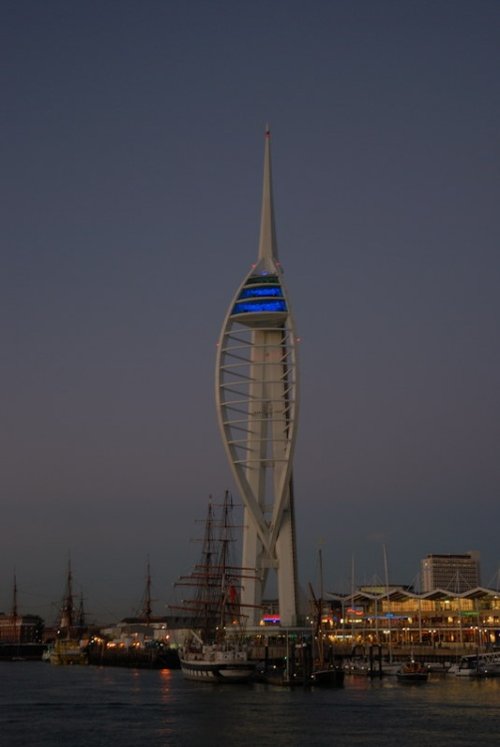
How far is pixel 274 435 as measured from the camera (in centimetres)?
10719

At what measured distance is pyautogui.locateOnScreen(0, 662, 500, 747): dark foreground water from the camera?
44.4m

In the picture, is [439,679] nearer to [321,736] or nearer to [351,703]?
[351,703]

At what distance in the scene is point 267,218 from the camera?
114 metres

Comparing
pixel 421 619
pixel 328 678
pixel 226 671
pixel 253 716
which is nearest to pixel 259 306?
pixel 421 619

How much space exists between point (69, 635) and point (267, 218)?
8489 centimetres

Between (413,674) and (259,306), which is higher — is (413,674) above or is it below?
below

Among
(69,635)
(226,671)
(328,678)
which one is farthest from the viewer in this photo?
(69,635)

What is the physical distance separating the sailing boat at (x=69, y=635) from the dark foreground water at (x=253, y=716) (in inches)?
3001

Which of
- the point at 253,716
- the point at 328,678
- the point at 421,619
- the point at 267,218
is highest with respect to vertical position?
the point at 267,218

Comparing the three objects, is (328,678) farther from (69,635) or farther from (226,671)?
(69,635)

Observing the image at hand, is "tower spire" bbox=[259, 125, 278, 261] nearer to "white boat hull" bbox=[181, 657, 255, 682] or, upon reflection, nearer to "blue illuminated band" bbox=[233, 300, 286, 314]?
"blue illuminated band" bbox=[233, 300, 286, 314]

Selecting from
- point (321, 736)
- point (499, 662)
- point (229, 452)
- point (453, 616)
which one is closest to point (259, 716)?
point (321, 736)

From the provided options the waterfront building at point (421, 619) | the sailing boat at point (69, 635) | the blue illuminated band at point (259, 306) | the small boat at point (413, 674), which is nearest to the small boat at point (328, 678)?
the small boat at point (413, 674)

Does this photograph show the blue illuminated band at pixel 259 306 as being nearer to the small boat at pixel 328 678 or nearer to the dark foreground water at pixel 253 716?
the dark foreground water at pixel 253 716
